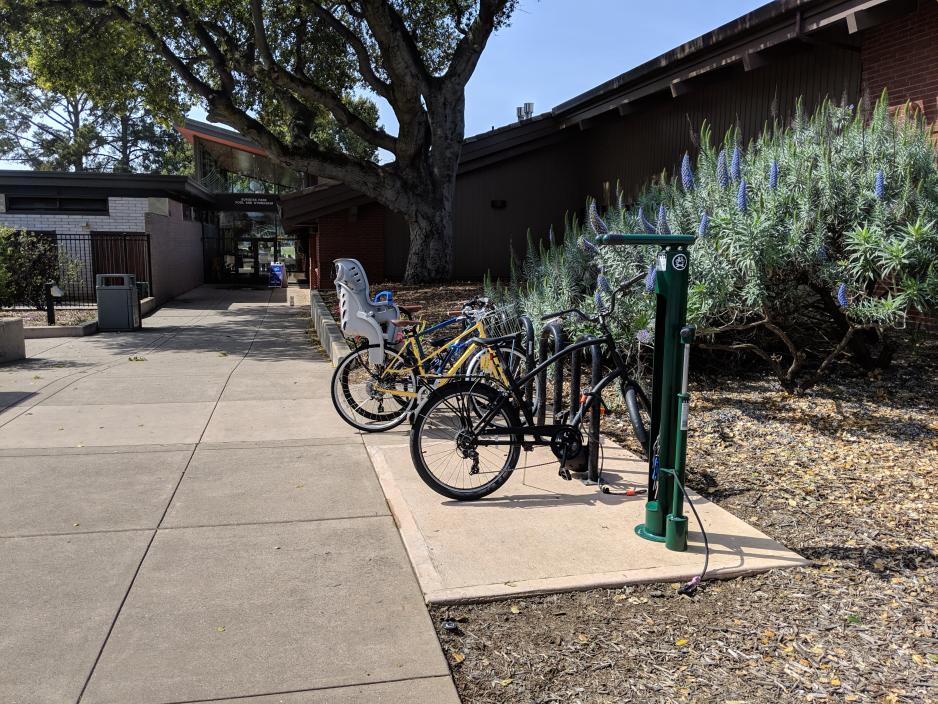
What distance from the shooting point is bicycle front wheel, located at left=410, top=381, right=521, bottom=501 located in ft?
15.4

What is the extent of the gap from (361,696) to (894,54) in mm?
9945

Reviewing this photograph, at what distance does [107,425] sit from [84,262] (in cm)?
1595

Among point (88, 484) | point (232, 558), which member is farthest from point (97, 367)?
point (232, 558)

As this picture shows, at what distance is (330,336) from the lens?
10.6 metres

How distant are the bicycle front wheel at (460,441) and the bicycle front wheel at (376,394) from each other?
1.44 m

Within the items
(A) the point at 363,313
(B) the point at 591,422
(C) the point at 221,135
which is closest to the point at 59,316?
(A) the point at 363,313

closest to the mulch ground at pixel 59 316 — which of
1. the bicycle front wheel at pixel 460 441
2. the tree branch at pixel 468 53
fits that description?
the tree branch at pixel 468 53

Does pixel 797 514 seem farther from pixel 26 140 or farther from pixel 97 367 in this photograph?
pixel 26 140

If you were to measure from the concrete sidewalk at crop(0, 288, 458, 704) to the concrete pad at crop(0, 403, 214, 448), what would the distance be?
26mm

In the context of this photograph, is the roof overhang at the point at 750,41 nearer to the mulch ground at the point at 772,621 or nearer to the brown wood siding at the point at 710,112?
the brown wood siding at the point at 710,112

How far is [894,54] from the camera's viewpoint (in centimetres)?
939

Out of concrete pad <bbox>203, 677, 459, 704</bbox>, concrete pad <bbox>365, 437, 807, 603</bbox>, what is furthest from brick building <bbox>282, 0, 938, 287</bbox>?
concrete pad <bbox>203, 677, 459, 704</bbox>

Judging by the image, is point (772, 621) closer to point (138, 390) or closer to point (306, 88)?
point (138, 390)

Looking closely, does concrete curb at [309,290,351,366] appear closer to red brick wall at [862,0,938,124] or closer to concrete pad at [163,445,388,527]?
concrete pad at [163,445,388,527]
